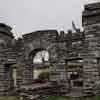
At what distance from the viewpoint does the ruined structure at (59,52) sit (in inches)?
432

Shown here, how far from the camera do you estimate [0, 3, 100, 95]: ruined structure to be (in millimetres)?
10984

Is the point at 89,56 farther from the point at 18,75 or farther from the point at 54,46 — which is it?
the point at 18,75

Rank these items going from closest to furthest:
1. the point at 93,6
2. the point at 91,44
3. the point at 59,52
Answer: the point at 91,44, the point at 93,6, the point at 59,52

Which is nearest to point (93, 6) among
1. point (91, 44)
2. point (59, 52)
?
point (91, 44)

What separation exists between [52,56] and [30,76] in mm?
2213

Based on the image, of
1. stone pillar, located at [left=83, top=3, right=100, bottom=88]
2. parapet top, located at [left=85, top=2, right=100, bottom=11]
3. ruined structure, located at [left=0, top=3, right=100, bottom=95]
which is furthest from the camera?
parapet top, located at [left=85, top=2, right=100, bottom=11]

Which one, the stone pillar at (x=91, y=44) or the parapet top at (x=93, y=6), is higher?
the parapet top at (x=93, y=6)

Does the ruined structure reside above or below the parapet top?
below

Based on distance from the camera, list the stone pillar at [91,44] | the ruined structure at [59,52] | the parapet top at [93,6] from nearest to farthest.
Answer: the stone pillar at [91,44], the ruined structure at [59,52], the parapet top at [93,6]

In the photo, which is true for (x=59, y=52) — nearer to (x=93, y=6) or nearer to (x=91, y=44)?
(x=91, y=44)

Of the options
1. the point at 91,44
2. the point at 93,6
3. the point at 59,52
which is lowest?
the point at 59,52

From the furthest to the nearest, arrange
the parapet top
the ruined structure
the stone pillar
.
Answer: the parapet top → the ruined structure → the stone pillar

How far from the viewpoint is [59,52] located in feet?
41.2

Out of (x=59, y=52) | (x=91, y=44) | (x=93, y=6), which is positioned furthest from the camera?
(x=59, y=52)
